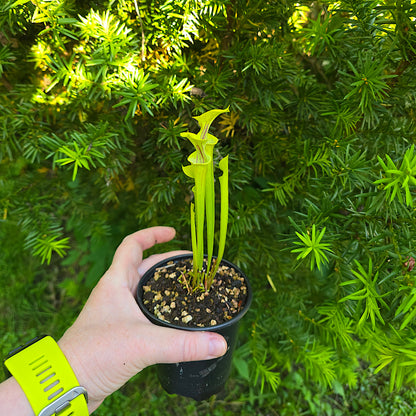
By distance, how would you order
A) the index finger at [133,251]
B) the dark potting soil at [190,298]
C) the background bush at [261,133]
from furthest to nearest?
the index finger at [133,251] → the dark potting soil at [190,298] → the background bush at [261,133]

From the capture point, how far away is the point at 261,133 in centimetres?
85

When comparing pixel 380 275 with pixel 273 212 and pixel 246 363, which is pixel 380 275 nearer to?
pixel 273 212

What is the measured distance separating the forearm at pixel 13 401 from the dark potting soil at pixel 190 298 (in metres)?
0.29

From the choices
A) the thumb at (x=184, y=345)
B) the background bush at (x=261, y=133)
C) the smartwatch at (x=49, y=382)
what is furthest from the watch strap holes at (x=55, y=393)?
the background bush at (x=261, y=133)

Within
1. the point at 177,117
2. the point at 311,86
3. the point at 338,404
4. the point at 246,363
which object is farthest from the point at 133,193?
the point at 338,404

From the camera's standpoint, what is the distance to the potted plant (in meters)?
0.67

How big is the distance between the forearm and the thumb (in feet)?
0.86

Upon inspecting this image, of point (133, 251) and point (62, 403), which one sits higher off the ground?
point (133, 251)

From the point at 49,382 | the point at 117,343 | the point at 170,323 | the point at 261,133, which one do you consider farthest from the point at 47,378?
the point at 261,133

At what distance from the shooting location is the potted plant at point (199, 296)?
673mm

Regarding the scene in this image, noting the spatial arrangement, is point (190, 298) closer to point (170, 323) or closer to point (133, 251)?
point (170, 323)

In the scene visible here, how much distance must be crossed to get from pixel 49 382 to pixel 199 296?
1.15ft

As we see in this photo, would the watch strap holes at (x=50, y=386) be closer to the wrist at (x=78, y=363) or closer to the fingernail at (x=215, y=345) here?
the wrist at (x=78, y=363)

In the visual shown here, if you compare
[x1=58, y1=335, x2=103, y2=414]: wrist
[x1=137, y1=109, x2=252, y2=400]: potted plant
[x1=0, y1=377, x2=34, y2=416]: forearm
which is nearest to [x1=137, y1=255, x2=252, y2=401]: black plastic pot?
[x1=137, y1=109, x2=252, y2=400]: potted plant
